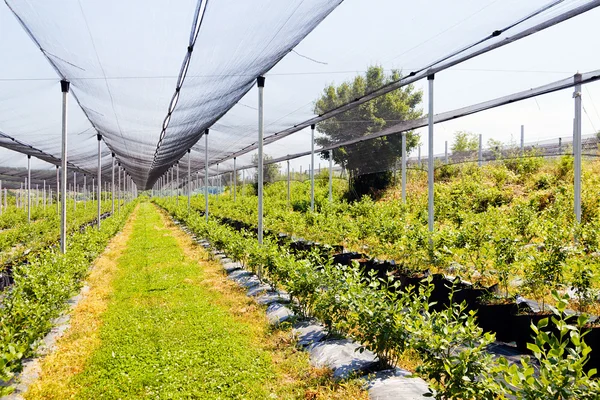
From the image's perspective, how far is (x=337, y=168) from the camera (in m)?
17.0

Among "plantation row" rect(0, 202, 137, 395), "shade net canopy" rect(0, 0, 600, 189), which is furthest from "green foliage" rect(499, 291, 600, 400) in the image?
"shade net canopy" rect(0, 0, 600, 189)

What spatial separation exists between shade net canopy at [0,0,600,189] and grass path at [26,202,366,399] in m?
2.94

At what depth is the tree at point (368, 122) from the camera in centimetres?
557

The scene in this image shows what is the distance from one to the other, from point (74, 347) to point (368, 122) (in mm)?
6410

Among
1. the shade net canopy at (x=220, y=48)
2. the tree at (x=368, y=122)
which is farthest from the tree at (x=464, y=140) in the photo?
the shade net canopy at (x=220, y=48)

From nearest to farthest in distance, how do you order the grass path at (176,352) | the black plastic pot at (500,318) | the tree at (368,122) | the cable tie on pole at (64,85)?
1. the grass path at (176,352)
2. the black plastic pot at (500,318)
3. the cable tie on pole at (64,85)
4. the tree at (368,122)

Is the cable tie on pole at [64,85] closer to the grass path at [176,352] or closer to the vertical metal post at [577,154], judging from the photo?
the grass path at [176,352]

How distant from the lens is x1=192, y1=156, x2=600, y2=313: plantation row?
11.3 feet

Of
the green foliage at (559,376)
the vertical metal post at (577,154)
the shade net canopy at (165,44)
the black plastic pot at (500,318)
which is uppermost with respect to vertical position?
the shade net canopy at (165,44)

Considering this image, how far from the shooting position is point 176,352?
11.7 ft

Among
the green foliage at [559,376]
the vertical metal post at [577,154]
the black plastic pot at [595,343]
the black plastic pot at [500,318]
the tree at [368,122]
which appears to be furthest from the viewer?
the tree at [368,122]

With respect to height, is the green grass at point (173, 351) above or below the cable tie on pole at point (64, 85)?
below

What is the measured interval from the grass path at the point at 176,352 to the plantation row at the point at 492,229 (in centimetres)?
188

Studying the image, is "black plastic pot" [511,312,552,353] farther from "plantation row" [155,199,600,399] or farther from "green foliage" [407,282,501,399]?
"green foliage" [407,282,501,399]
